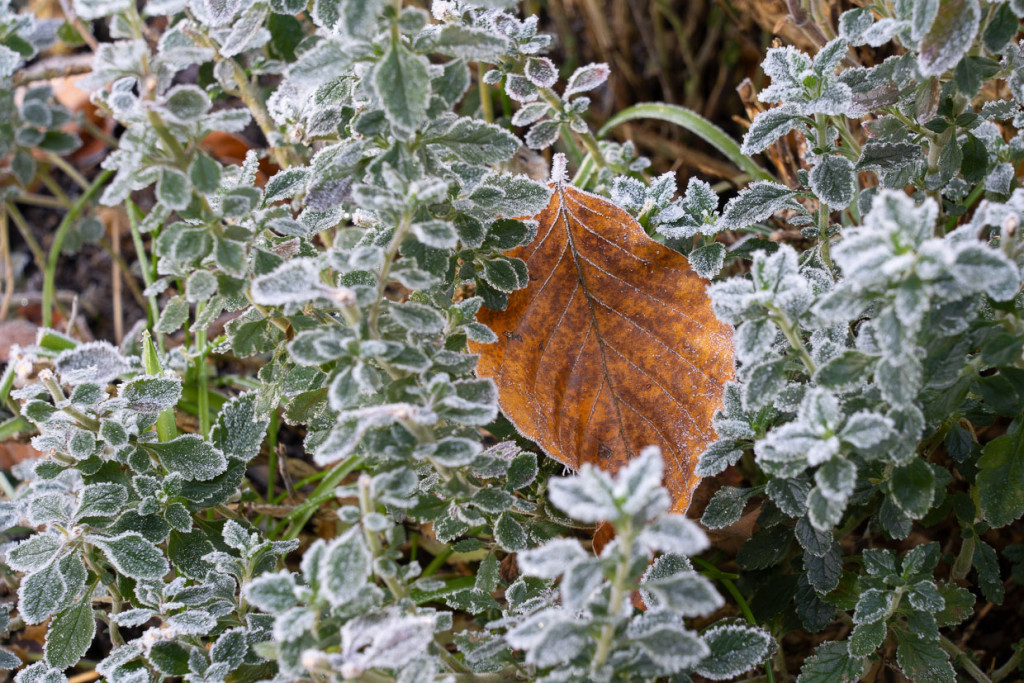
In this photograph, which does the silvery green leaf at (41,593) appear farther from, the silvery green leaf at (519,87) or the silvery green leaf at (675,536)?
the silvery green leaf at (519,87)

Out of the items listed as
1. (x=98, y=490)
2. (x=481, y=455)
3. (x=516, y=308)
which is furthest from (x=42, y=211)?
(x=481, y=455)

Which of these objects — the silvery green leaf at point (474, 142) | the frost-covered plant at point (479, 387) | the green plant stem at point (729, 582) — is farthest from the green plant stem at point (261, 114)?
the green plant stem at point (729, 582)

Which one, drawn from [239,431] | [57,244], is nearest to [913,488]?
[239,431]

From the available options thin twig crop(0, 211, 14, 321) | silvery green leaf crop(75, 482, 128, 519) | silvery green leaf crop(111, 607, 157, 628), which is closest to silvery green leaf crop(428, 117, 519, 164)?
silvery green leaf crop(75, 482, 128, 519)

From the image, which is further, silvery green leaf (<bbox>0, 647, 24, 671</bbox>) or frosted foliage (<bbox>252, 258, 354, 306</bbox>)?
silvery green leaf (<bbox>0, 647, 24, 671</bbox>)

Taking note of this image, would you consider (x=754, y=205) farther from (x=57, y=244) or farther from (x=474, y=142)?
(x=57, y=244)

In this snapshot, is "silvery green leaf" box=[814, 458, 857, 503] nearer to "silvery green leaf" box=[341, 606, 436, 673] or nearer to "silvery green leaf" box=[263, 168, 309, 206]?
"silvery green leaf" box=[341, 606, 436, 673]

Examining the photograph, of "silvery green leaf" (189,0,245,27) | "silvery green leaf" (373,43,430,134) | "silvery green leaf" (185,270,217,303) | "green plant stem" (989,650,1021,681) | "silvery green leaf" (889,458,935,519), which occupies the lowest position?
"green plant stem" (989,650,1021,681)
